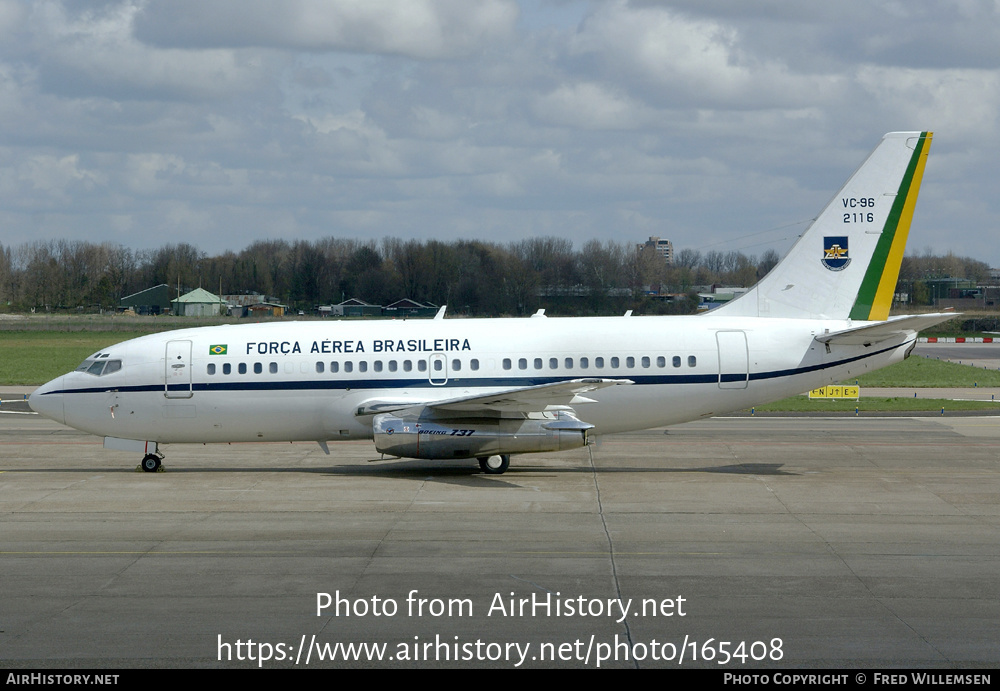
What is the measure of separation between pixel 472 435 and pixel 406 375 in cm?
252

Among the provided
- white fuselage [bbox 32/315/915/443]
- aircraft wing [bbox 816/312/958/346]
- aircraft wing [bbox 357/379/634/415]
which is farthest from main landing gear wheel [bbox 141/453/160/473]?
aircraft wing [bbox 816/312/958/346]

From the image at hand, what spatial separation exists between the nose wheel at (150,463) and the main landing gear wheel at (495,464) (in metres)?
8.39

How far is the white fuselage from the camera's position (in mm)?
25719

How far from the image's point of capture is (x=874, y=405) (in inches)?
1645

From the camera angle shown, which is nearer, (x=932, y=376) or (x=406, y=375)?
(x=406, y=375)

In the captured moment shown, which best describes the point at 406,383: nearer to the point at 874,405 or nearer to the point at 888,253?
the point at 888,253

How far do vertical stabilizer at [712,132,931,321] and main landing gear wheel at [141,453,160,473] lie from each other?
16.2 m

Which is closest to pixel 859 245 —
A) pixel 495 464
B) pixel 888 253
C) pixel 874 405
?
pixel 888 253

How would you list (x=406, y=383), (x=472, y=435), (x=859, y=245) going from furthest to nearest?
1. (x=859, y=245)
2. (x=406, y=383)
3. (x=472, y=435)

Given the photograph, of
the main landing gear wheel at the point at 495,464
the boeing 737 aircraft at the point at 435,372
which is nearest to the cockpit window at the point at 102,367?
the boeing 737 aircraft at the point at 435,372

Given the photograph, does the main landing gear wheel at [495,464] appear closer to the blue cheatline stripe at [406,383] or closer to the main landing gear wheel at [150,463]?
the blue cheatline stripe at [406,383]

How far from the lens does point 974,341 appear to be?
98812 mm

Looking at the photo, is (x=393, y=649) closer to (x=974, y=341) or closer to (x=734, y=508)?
(x=734, y=508)
